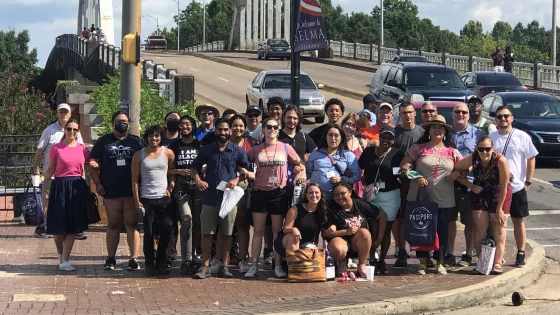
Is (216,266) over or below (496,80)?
below

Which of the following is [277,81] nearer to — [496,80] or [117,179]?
[496,80]

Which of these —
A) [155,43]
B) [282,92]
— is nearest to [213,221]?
[282,92]

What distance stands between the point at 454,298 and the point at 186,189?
331 cm

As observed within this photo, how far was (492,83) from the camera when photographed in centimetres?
3269

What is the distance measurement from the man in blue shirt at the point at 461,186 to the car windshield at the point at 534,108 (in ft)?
37.7

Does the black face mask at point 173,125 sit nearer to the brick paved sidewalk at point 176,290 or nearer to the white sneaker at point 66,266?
the brick paved sidewalk at point 176,290

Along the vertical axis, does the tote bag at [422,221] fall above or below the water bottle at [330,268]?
above

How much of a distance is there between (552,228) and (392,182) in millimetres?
4998

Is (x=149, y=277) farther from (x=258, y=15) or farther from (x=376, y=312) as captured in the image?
(x=258, y=15)

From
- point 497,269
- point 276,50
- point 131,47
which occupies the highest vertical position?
point 276,50

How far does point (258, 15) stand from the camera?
327 ft

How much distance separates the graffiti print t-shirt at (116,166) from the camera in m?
11.9

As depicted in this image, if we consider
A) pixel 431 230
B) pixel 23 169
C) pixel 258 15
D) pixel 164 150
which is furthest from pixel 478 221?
pixel 258 15

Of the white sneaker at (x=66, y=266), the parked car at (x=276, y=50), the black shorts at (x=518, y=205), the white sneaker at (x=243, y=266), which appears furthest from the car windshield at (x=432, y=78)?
the parked car at (x=276, y=50)
